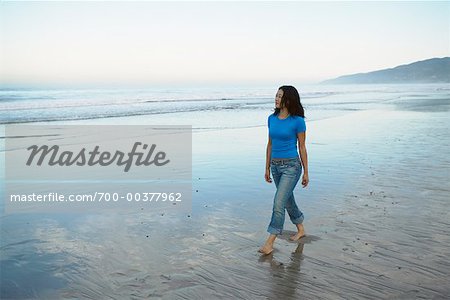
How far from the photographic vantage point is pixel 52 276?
4.73 meters

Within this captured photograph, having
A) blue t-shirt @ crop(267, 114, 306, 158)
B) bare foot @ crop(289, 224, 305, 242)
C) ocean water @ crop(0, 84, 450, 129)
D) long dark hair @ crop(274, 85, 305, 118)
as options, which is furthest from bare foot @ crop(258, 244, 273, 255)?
ocean water @ crop(0, 84, 450, 129)

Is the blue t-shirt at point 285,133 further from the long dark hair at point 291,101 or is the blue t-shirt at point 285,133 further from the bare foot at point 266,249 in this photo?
the bare foot at point 266,249

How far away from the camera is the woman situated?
17.6 feet

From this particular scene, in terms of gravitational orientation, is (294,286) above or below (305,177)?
below

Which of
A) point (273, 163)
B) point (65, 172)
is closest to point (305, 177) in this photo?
point (273, 163)

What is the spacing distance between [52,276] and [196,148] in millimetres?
Answer: 8900

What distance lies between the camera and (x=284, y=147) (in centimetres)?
547

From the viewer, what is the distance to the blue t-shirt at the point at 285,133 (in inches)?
212

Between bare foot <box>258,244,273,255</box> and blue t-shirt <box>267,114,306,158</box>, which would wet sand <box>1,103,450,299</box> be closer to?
bare foot <box>258,244,273,255</box>

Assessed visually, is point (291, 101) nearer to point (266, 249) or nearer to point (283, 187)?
point (283, 187)

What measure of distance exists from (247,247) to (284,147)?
4.52 ft

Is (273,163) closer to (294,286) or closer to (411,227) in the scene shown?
(294,286)

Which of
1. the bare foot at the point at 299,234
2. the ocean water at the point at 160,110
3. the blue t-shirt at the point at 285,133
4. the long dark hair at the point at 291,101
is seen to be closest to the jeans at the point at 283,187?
the blue t-shirt at the point at 285,133

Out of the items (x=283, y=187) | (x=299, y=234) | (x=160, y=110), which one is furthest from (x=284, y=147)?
(x=160, y=110)
